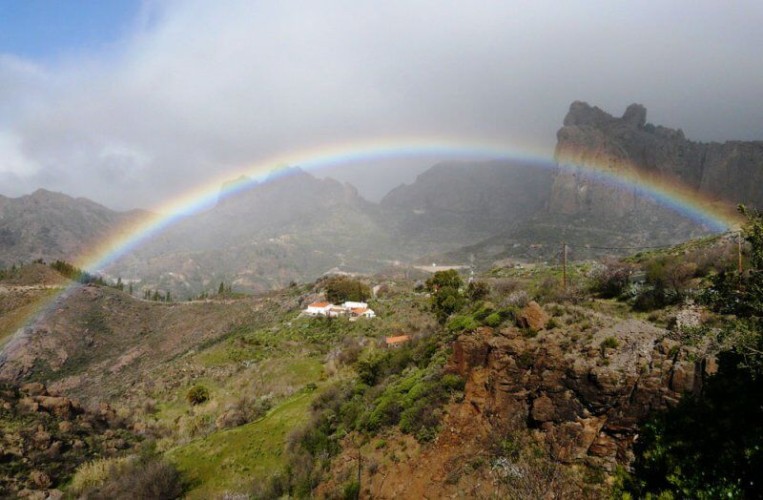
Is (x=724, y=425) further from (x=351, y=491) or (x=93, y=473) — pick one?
(x=93, y=473)

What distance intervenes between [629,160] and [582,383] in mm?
203365

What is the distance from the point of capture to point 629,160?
18375cm

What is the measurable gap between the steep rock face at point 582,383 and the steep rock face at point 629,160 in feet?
554

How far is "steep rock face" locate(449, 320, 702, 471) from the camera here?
367 inches

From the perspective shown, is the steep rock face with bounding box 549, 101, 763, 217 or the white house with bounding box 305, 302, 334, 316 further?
the steep rock face with bounding box 549, 101, 763, 217

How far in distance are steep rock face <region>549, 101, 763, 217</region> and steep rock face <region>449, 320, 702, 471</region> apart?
554ft

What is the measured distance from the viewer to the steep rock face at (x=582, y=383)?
9.33m

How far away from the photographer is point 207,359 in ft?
131

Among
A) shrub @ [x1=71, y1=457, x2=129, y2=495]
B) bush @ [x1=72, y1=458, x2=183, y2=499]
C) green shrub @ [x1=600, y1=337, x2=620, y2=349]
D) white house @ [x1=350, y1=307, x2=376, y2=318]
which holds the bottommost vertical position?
white house @ [x1=350, y1=307, x2=376, y2=318]

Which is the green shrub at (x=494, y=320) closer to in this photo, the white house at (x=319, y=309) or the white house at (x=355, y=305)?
the white house at (x=319, y=309)

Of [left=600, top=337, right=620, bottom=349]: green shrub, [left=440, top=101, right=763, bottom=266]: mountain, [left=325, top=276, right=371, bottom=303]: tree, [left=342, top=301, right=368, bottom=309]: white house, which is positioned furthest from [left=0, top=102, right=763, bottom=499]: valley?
[left=440, top=101, right=763, bottom=266]: mountain

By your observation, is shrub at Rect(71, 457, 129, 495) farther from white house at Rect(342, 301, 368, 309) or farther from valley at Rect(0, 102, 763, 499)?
white house at Rect(342, 301, 368, 309)

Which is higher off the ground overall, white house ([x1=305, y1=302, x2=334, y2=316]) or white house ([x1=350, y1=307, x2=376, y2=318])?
white house ([x1=350, y1=307, x2=376, y2=318])

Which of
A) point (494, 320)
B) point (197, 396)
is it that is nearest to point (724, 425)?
point (494, 320)
